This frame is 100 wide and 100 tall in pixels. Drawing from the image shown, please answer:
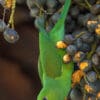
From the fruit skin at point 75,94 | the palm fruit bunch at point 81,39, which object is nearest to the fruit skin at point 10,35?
the palm fruit bunch at point 81,39

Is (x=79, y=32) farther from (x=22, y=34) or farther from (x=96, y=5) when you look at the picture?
(x=22, y=34)

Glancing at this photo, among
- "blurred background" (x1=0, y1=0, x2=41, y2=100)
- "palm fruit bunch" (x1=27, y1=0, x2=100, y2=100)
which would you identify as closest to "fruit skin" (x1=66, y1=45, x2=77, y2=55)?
"palm fruit bunch" (x1=27, y1=0, x2=100, y2=100)

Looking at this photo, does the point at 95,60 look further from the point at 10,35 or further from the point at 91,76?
the point at 10,35

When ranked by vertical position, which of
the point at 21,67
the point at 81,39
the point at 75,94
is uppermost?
the point at 81,39

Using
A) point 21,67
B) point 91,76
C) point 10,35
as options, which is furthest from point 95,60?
point 21,67

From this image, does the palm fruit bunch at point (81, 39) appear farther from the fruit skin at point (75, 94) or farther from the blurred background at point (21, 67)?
the blurred background at point (21, 67)

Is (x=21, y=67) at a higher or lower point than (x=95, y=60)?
lower

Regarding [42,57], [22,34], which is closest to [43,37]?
[42,57]

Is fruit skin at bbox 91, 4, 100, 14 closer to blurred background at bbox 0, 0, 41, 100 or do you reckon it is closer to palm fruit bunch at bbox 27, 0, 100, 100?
palm fruit bunch at bbox 27, 0, 100, 100
